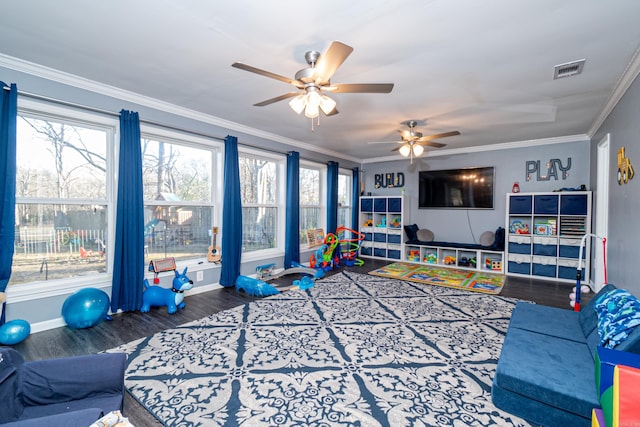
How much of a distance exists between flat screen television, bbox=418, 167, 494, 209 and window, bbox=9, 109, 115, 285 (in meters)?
5.90

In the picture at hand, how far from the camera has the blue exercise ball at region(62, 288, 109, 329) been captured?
293 cm

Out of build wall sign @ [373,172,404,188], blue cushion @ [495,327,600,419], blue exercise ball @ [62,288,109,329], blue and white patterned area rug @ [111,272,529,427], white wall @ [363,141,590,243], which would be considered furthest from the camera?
build wall sign @ [373,172,404,188]

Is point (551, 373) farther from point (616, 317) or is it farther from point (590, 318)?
point (590, 318)

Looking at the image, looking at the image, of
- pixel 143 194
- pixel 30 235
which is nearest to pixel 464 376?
pixel 143 194

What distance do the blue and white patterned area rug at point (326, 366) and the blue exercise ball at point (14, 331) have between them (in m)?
0.96

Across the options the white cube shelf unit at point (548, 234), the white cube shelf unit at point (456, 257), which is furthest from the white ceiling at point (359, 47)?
the white cube shelf unit at point (456, 257)

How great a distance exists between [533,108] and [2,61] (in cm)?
575

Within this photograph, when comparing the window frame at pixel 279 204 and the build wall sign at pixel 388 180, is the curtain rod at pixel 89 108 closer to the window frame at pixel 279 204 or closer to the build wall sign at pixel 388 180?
the window frame at pixel 279 204

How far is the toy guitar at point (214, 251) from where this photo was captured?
4.48 m

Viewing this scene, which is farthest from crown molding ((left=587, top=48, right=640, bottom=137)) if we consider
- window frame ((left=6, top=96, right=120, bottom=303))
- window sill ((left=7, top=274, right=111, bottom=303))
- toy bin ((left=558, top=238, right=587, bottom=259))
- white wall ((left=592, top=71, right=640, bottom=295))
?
window sill ((left=7, top=274, right=111, bottom=303))

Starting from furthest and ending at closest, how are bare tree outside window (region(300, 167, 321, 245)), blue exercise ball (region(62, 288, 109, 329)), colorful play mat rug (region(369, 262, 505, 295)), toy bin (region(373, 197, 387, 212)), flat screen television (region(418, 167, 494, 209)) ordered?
toy bin (region(373, 197, 387, 212))
bare tree outside window (region(300, 167, 321, 245))
flat screen television (region(418, 167, 494, 209))
colorful play mat rug (region(369, 262, 505, 295))
blue exercise ball (region(62, 288, 109, 329))

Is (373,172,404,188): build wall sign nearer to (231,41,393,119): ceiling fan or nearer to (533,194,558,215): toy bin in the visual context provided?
(533,194,558,215): toy bin

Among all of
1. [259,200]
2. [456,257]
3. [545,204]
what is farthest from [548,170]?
[259,200]

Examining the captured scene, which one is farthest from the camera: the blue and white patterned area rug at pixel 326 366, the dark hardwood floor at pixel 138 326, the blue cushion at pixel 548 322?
the dark hardwood floor at pixel 138 326
